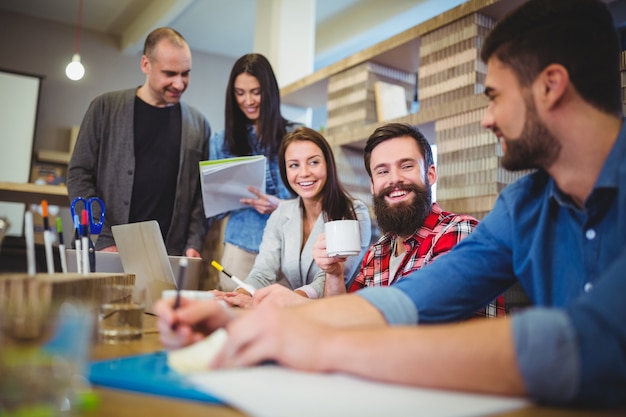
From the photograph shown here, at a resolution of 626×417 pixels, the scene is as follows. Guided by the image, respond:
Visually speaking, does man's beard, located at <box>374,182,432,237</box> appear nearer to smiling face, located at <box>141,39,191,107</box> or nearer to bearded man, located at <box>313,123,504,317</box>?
bearded man, located at <box>313,123,504,317</box>

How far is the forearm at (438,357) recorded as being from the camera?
1.89 feet

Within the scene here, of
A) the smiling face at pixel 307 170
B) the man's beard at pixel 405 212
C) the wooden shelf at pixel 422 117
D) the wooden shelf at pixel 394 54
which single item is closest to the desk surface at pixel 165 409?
the man's beard at pixel 405 212

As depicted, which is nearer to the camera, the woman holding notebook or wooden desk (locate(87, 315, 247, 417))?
wooden desk (locate(87, 315, 247, 417))

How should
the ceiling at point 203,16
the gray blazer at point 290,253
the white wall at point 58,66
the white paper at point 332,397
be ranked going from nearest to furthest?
the white paper at point 332,397 < the gray blazer at point 290,253 < the ceiling at point 203,16 < the white wall at point 58,66

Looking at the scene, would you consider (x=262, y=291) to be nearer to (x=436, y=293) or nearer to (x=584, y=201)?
(x=436, y=293)

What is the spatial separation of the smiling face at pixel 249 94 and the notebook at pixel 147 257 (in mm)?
1119

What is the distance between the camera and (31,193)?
306cm

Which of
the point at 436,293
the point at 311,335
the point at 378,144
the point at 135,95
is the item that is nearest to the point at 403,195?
the point at 378,144

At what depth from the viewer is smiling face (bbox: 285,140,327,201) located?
83.9 inches

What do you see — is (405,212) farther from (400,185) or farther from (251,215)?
(251,215)

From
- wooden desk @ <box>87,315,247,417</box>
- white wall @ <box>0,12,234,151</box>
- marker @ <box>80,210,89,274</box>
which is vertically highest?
white wall @ <box>0,12,234,151</box>

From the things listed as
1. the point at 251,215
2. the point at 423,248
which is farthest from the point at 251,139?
the point at 423,248

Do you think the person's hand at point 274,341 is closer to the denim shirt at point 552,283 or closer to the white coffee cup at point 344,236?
the denim shirt at point 552,283

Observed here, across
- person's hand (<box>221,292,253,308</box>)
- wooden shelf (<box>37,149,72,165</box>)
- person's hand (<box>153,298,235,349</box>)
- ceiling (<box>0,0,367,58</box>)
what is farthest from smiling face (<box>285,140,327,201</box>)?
wooden shelf (<box>37,149,72,165</box>)
